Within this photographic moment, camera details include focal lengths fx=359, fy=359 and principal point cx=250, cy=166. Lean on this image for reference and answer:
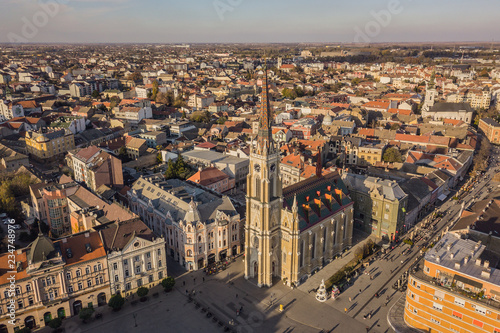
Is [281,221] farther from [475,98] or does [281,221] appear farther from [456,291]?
[475,98]

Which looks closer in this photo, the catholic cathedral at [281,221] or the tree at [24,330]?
the tree at [24,330]

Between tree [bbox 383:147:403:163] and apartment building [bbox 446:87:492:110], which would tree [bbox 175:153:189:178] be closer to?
tree [bbox 383:147:403:163]

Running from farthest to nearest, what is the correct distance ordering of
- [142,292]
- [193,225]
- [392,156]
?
[392,156]
[193,225]
[142,292]

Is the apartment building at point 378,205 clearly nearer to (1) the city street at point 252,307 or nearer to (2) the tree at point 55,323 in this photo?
(1) the city street at point 252,307

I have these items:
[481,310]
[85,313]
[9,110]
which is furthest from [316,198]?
[9,110]

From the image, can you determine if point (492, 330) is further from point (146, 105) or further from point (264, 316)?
point (146, 105)

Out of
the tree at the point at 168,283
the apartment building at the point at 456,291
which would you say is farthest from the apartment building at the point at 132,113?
the apartment building at the point at 456,291

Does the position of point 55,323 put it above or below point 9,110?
below

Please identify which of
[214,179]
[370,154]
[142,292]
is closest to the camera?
[142,292]
